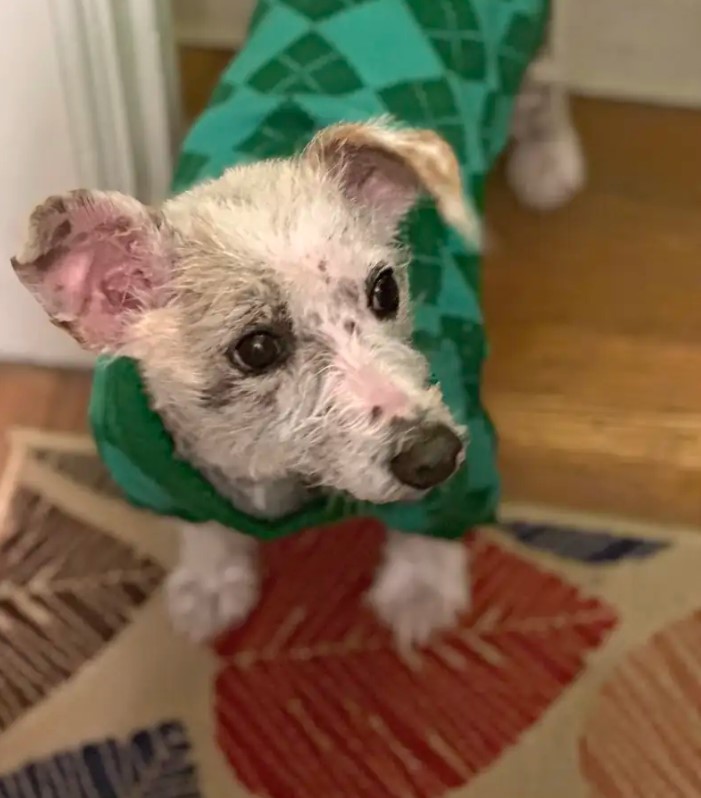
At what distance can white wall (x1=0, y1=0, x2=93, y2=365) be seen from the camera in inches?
48.4

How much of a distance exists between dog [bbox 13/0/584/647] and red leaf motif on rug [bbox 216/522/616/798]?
14.7 inches

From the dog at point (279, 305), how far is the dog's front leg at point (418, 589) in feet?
1.09

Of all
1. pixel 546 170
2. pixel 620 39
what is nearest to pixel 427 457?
pixel 546 170

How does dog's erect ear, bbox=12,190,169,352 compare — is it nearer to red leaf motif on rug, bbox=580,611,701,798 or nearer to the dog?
the dog

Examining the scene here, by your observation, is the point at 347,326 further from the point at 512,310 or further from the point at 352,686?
the point at 512,310

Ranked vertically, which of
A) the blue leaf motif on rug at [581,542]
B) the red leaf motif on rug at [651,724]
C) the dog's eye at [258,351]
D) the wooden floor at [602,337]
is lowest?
the red leaf motif on rug at [651,724]

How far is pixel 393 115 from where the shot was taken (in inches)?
45.8

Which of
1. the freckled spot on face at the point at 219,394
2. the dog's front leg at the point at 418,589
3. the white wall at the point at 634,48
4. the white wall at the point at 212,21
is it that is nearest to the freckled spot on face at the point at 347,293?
the freckled spot on face at the point at 219,394

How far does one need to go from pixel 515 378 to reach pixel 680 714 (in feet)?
1.67

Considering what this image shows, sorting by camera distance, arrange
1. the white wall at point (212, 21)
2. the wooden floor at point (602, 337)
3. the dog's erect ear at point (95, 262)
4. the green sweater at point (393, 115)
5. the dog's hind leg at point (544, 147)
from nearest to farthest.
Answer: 1. the dog's erect ear at point (95, 262)
2. the green sweater at point (393, 115)
3. the wooden floor at point (602, 337)
4. the dog's hind leg at point (544, 147)
5. the white wall at point (212, 21)

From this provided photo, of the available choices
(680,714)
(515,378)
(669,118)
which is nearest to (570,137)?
(669,118)

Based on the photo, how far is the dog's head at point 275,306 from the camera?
0.91 m

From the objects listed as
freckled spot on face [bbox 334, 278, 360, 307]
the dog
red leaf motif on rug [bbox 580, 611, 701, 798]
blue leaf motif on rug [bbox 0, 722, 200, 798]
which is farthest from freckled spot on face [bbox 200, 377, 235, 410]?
red leaf motif on rug [bbox 580, 611, 701, 798]

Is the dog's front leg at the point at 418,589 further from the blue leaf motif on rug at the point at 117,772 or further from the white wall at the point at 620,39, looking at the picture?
the white wall at the point at 620,39
